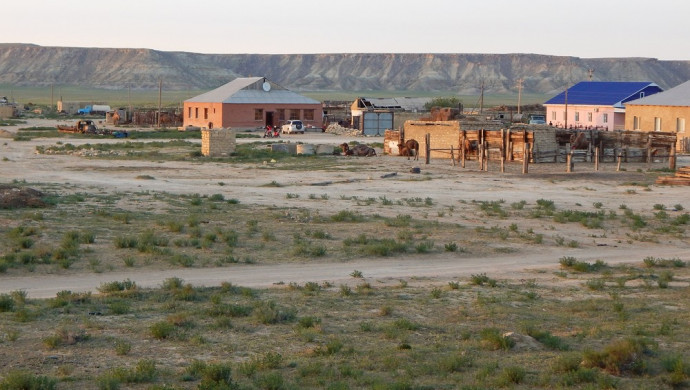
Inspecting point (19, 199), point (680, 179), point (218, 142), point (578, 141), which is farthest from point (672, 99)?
point (19, 199)

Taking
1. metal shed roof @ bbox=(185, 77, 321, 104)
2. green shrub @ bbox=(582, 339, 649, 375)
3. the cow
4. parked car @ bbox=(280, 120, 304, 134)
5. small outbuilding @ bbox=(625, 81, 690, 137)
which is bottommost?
green shrub @ bbox=(582, 339, 649, 375)

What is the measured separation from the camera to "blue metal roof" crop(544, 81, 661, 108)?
261 ft

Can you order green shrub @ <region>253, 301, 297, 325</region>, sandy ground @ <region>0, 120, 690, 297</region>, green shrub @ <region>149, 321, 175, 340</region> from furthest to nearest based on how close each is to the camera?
sandy ground @ <region>0, 120, 690, 297</region>, green shrub @ <region>253, 301, 297, 325</region>, green shrub @ <region>149, 321, 175, 340</region>

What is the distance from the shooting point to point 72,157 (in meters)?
50.3

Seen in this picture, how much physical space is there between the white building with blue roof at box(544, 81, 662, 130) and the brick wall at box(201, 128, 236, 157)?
34.0 metres

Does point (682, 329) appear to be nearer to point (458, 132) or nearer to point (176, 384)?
point (176, 384)

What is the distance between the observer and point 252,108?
85.7 meters

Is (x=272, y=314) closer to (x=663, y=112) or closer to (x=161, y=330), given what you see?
(x=161, y=330)

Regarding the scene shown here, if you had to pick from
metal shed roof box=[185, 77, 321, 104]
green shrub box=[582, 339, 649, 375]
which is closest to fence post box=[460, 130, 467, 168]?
green shrub box=[582, 339, 649, 375]

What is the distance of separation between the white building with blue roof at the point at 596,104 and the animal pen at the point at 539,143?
25127 millimetres

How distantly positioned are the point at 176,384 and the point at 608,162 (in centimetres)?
4247

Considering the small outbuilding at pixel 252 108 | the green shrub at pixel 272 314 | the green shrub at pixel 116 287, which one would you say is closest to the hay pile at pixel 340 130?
the small outbuilding at pixel 252 108

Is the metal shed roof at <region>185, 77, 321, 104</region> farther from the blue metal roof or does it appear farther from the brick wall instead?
the brick wall

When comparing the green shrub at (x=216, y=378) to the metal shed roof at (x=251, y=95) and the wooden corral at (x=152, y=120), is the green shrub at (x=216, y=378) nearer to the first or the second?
the metal shed roof at (x=251, y=95)
